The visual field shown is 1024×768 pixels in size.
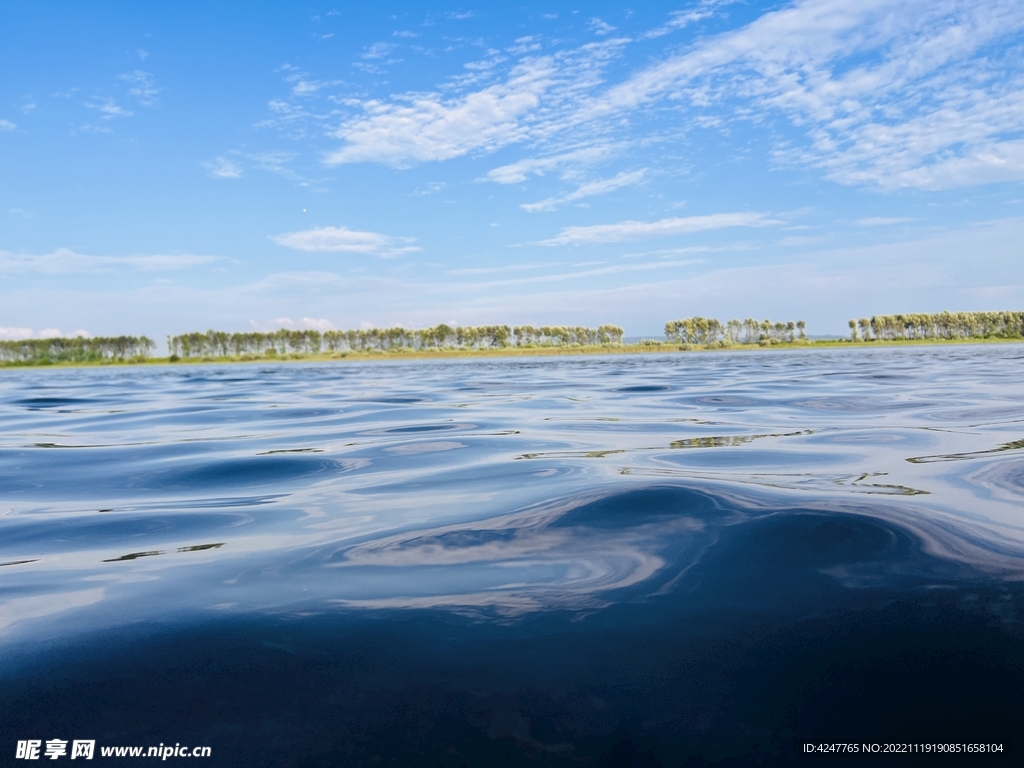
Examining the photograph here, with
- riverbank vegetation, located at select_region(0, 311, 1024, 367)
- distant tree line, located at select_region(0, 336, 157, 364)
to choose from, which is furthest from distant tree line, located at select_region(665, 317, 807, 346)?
Answer: distant tree line, located at select_region(0, 336, 157, 364)

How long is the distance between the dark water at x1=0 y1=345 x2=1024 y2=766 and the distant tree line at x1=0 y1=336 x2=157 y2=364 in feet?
393

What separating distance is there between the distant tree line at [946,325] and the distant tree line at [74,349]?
12938cm

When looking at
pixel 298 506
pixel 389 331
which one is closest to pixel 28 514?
pixel 298 506

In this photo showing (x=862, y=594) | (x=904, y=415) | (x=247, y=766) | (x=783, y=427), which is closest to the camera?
(x=247, y=766)

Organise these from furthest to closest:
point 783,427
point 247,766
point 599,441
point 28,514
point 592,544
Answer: point 783,427, point 599,441, point 28,514, point 592,544, point 247,766

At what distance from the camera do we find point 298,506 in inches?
167

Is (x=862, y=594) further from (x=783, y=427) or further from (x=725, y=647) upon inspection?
(x=783, y=427)

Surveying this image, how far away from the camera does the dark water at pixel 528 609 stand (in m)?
1.71

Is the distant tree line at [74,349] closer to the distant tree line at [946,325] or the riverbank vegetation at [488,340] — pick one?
the riverbank vegetation at [488,340]

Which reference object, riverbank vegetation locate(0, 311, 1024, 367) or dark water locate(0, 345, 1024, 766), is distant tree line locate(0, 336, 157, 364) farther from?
dark water locate(0, 345, 1024, 766)

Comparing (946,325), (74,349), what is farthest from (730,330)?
(74,349)

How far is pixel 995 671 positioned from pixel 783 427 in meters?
5.66

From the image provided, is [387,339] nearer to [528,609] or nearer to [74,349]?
[74,349]

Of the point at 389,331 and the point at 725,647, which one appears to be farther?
the point at 389,331
